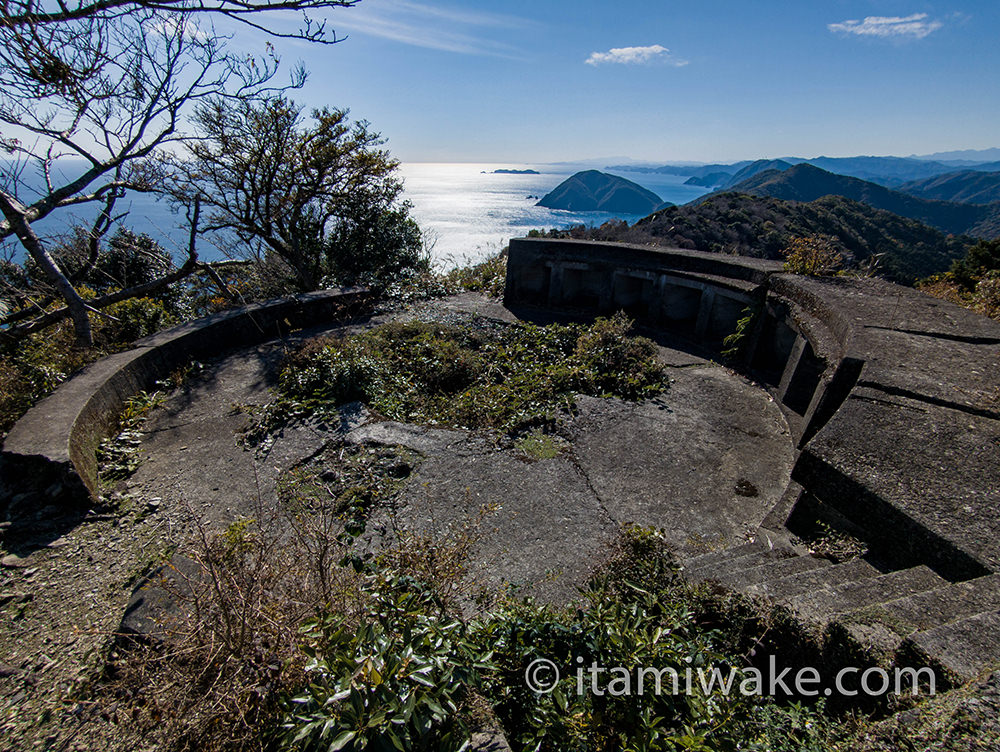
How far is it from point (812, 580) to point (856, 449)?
0.94m

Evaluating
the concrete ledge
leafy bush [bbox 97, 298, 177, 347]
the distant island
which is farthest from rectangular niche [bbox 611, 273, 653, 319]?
the distant island

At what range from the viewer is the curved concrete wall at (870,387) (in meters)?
2.35

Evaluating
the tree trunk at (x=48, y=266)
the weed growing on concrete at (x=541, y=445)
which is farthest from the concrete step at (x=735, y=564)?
the tree trunk at (x=48, y=266)

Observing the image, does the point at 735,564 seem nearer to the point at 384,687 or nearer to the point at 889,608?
the point at 889,608

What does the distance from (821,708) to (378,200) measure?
11.7 m

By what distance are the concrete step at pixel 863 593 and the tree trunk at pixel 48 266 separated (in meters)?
6.80

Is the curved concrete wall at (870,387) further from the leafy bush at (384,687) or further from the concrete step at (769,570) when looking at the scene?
the leafy bush at (384,687)

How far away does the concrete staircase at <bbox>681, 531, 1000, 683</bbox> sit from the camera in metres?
1.59

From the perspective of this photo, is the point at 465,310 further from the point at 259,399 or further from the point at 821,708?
the point at 821,708

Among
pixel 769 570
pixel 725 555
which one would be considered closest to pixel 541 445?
pixel 725 555

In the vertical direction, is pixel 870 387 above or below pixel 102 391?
above

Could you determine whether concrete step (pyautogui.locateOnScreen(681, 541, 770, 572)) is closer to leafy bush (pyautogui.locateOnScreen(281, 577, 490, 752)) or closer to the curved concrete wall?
the curved concrete wall

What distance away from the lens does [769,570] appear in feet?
8.40

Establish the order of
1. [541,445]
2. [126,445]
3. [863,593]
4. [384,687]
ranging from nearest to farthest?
[384,687], [863,593], [126,445], [541,445]
